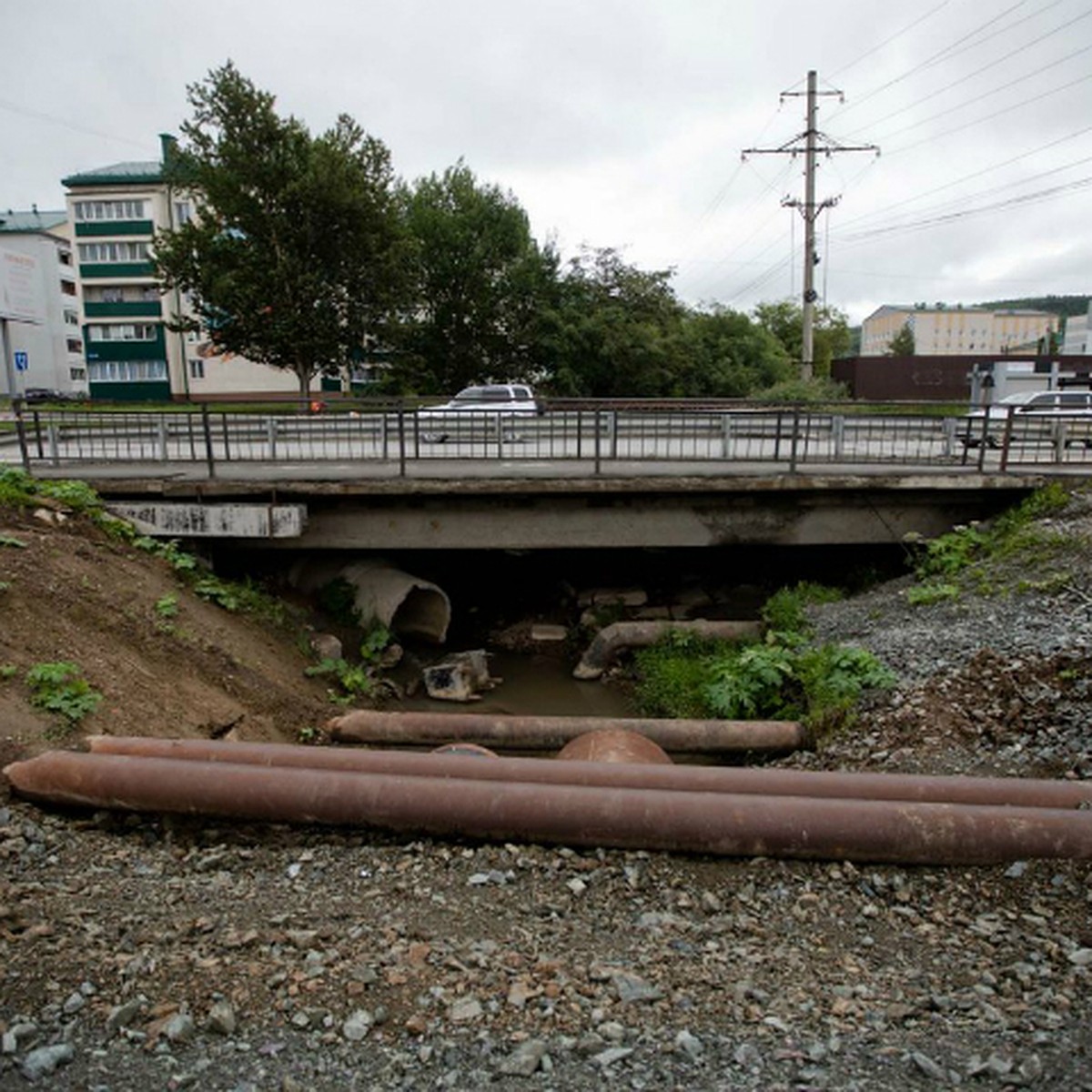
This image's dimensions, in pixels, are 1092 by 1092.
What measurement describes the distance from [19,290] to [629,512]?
4094 cm

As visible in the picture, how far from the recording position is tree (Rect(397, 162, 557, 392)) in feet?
119

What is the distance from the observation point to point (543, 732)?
755 cm

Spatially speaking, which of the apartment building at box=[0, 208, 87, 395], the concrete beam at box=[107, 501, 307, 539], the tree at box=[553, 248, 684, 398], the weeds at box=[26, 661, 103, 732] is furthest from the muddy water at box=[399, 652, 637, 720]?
the apartment building at box=[0, 208, 87, 395]

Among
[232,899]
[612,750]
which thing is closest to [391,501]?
[612,750]

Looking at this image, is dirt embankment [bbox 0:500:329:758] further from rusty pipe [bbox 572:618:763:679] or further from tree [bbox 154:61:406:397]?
tree [bbox 154:61:406:397]

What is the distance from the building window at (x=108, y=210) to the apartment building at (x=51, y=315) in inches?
309

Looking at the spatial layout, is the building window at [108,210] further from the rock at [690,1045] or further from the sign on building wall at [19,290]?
the rock at [690,1045]

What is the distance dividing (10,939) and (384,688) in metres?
6.52

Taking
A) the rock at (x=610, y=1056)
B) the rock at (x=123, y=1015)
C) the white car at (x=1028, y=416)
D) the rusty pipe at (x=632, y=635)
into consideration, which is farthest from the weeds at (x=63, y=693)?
the white car at (x=1028, y=416)

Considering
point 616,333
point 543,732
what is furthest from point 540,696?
point 616,333

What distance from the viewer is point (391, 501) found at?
427 inches

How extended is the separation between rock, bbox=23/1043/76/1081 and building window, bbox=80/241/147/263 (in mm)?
58369

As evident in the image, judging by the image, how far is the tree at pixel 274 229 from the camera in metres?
25.8

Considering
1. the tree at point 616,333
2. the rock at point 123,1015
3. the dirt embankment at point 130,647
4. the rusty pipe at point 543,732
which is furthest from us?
the tree at point 616,333
